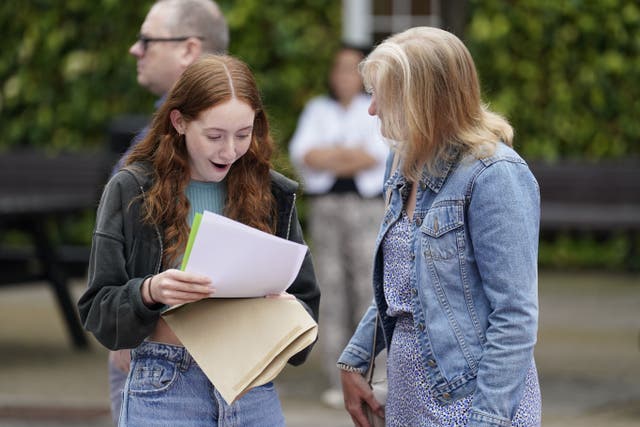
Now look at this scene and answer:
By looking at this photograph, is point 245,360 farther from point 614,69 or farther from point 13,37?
point 13,37

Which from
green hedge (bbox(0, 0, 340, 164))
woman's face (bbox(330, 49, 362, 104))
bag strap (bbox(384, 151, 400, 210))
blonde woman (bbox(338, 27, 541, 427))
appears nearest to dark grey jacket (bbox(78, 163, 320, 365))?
blonde woman (bbox(338, 27, 541, 427))

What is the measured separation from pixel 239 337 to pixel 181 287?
0.24 meters

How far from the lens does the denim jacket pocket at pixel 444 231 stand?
2.89 metres

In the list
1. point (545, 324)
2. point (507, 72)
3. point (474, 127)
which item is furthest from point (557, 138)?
point (474, 127)

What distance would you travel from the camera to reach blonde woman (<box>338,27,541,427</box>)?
9.23 feet

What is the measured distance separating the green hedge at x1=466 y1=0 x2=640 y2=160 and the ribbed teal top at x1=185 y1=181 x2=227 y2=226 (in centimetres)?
888

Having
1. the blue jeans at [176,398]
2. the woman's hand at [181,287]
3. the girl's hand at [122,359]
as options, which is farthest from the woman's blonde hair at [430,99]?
the girl's hand at [122,359]

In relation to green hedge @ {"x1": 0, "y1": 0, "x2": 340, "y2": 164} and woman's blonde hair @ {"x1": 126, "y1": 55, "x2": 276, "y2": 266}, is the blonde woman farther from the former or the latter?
green hedge @ {"x1": 0, "y1": 0, "x2": 340, "y2": 164}

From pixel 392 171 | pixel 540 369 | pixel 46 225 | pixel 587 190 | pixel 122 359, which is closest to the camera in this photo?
pixel 392 171

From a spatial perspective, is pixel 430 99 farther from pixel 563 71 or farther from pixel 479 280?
pixel 563 71

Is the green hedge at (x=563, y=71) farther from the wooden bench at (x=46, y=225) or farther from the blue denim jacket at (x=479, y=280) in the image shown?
the blue denim jacket at (x=479, y=280)

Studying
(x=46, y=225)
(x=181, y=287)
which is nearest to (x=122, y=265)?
(x=181, y=287)

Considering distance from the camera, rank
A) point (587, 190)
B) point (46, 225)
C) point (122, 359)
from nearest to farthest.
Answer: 1. point (122, 359)
2. point (46, 225)
3. point (587, 190)

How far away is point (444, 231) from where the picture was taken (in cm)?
289
